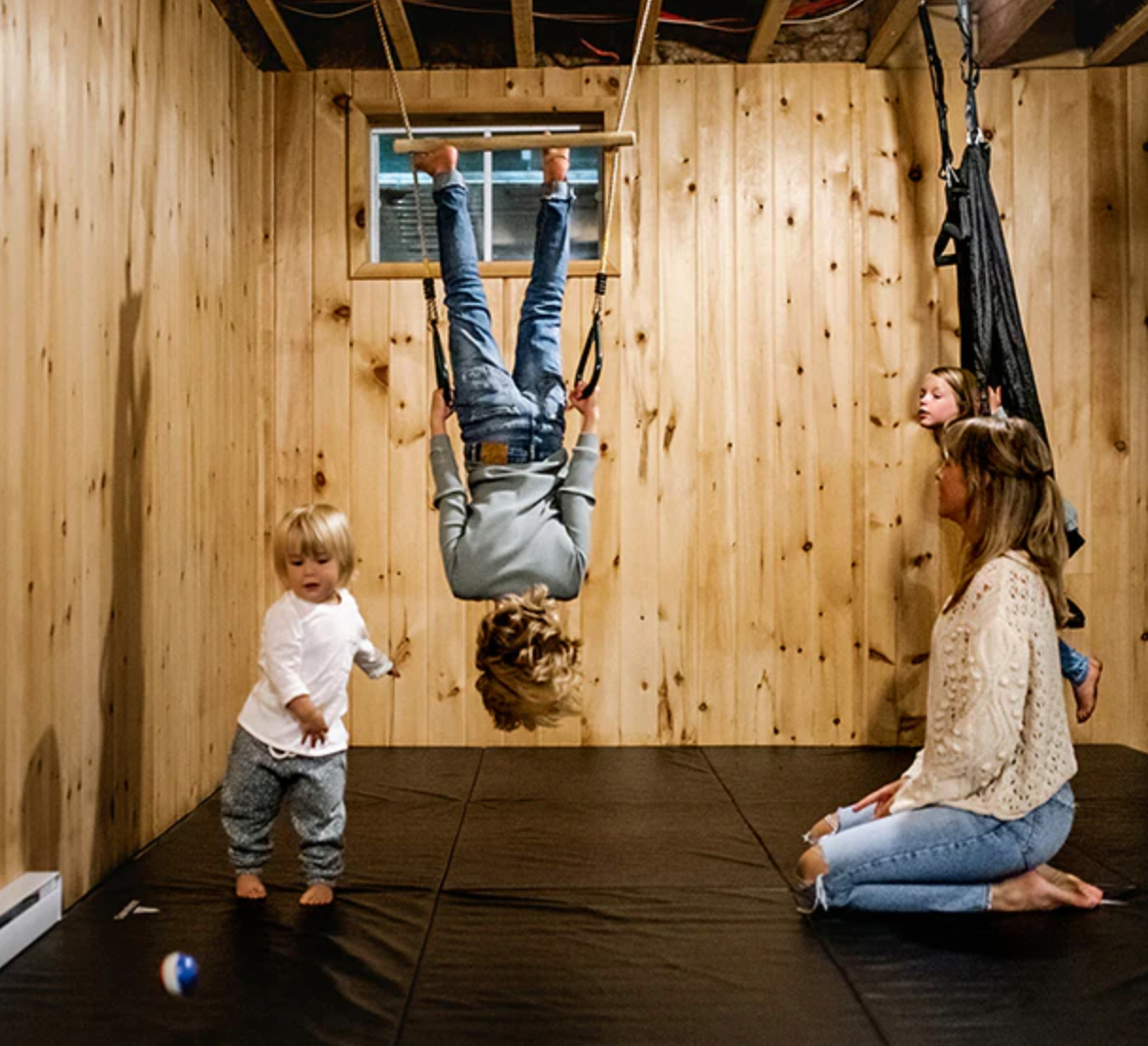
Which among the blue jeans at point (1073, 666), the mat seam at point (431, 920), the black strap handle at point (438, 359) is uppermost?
the black strap handle at point (438, 359)

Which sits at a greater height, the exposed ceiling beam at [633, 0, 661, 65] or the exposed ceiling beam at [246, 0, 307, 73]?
the exposed ceiling beam at [633, 0, 661, 65]

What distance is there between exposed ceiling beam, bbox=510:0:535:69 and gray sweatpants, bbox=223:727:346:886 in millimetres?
2667

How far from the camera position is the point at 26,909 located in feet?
8.19

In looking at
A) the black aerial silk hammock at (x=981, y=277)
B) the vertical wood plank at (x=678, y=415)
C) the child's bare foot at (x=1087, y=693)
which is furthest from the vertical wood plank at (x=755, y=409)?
the child's bare foot at (x=1087, y=693)

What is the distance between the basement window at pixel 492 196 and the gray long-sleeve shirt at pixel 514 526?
190 centimetres

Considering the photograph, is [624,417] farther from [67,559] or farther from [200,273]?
[67,559]

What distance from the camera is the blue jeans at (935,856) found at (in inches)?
102

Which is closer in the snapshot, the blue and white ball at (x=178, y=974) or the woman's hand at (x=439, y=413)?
the blue and white ball at (x=178, y=974)

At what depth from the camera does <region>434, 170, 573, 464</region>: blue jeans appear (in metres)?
3.27

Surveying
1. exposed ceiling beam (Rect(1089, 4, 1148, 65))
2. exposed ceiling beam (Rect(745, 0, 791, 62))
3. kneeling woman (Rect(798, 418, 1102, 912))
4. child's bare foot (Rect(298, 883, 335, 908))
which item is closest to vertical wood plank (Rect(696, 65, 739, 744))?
exposed ceiling beam (Rect(745, 0, 791, 62))

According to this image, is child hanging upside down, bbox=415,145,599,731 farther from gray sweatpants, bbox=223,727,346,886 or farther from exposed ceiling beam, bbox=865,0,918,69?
exposed ceiling beam, bbox=865,0,918,69

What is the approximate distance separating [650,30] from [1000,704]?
9.94ft

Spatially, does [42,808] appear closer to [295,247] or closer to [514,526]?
[514,526]

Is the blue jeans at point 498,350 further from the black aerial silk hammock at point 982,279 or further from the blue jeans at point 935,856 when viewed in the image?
the black aerial silk hammock at point 982,279
